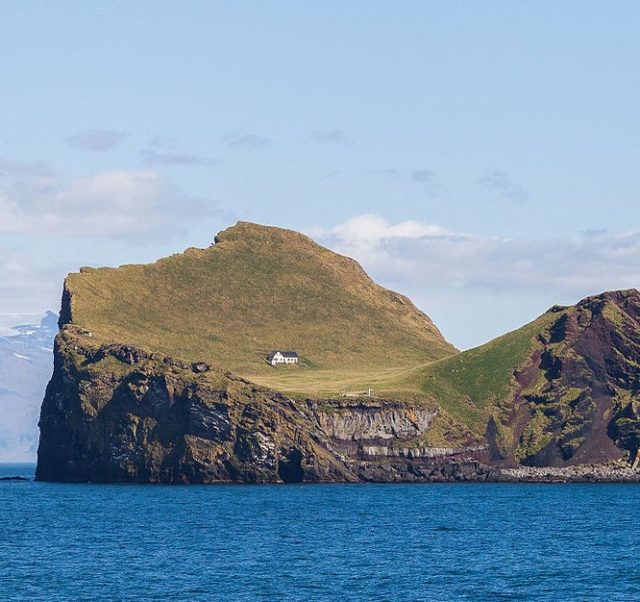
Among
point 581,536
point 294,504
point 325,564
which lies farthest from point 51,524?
point 581,536

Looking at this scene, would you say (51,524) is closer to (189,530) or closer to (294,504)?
(189,530)

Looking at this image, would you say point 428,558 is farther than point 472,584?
Yes

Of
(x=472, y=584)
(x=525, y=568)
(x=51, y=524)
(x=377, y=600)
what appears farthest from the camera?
(x=51, y=524)

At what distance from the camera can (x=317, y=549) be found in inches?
5012

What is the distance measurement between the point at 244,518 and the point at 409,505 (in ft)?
101

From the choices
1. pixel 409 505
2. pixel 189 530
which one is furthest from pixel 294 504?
pixel 189 530

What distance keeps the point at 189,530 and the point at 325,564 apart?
1235 inches

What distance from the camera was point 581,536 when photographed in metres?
142

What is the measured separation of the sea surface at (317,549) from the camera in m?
103

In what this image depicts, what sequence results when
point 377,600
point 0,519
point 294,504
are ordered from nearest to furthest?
point 377,600, point 0,519, point 294,504

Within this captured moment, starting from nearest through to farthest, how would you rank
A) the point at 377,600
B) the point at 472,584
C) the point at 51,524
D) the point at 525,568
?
the point at 377,600
the point at 472,584
the point at 525,568
the point at 51,524

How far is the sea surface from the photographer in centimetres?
10312

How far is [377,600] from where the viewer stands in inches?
3866

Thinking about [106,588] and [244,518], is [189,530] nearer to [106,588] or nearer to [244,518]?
[244,518]
